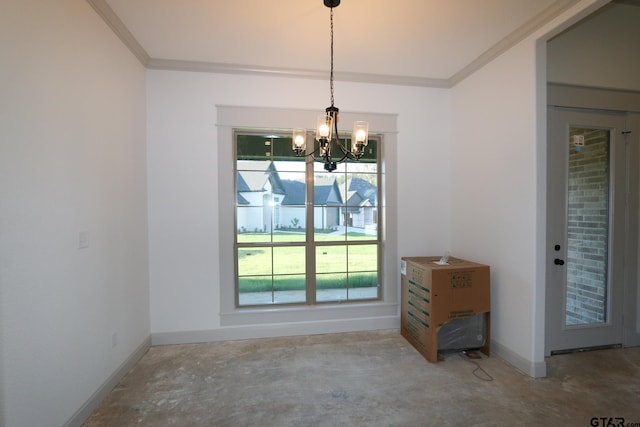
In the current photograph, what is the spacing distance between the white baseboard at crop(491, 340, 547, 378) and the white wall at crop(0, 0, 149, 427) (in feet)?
11.4

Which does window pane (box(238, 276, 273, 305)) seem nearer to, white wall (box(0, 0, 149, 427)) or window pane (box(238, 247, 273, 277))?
window pane (box(238, 247, 273, 277))

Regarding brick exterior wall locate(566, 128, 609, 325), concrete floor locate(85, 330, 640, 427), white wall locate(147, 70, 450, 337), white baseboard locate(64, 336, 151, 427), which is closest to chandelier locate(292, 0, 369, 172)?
white wall locate(147, 70, 450, 337)

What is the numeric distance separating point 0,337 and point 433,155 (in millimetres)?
3855

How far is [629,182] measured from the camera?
2762 mm

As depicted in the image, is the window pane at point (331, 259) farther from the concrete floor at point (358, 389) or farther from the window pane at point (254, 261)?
the concrete floor at point (358, 389)

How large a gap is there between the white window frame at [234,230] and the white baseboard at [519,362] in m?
1.05

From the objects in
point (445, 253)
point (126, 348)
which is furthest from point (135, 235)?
point (445, 253)

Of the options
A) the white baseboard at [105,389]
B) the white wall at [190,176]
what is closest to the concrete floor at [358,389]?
the white baseboard at [105,389]

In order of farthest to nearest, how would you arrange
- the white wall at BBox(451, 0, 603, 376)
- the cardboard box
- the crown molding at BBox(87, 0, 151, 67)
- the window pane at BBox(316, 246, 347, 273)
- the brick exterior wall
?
the window pane at BBox(316, 246, 347, 273) < the brick exterior wall < the cardboard box < the white wall at BBox(451, 0, 603, 376) < the crown molding at BBox(87, 0, 151, 67)

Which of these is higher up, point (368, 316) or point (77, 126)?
point (77, 126)

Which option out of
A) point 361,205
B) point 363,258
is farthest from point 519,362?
point 361,205

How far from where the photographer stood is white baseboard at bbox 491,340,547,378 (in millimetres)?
2361

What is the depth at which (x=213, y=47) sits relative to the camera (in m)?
2.66

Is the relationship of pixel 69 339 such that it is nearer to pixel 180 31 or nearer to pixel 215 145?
pixel 215 145
